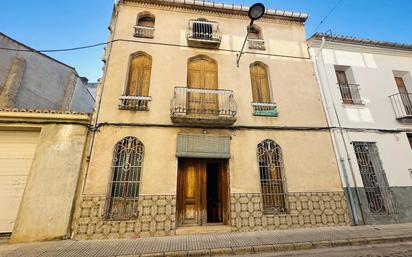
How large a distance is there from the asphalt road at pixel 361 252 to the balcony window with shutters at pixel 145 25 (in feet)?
28.5

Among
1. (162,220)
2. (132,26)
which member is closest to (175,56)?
(132,26)

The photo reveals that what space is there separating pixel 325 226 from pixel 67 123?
9.21 meters

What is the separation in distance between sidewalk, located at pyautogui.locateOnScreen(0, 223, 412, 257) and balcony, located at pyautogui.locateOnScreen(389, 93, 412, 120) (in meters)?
4.85

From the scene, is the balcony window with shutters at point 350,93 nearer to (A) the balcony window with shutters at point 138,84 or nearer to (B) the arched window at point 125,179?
(A) the balcony window with shutters at point 138,84

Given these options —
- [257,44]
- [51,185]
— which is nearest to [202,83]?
[257,44]

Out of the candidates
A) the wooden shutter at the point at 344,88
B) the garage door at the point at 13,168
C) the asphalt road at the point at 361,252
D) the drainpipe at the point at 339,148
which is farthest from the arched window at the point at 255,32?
the garage door at the point at 13,168

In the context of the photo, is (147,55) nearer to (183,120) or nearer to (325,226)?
(183,120)

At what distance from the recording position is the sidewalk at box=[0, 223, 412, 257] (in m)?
4.43

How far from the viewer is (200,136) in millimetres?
6805

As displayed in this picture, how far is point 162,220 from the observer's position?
5.87m

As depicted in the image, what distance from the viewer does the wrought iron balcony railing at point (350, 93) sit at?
8438 millimetres

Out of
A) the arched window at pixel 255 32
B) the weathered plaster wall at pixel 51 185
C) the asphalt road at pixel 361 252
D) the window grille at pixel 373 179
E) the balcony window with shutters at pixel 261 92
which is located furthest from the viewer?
the arched window at pixel 255 32

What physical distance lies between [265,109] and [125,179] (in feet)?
18.7

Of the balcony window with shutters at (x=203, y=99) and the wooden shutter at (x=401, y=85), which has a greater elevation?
the wooden shutter at (x=401, y=85)
